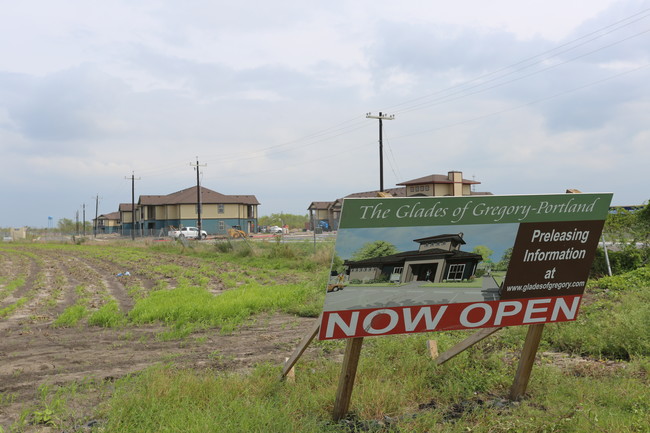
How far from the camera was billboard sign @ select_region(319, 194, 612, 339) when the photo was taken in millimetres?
4508

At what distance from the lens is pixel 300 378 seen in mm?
6121

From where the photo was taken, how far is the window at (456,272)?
4863 mm

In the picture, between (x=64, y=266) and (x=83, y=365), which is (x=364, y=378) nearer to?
(x=83, y=365)

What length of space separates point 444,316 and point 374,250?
3.22 ft

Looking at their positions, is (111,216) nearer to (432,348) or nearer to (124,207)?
(124,207)

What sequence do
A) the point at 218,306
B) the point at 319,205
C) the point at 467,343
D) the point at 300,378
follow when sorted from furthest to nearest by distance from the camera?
the point at 319,205 → the point at 218,306 → the point at 300,378 → the point at 467,343

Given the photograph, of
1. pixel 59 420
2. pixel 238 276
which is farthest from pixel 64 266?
→ pixel 59 420

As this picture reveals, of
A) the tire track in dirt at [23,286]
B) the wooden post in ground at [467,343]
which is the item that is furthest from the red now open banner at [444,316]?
the tire track in dirt at [23,286]

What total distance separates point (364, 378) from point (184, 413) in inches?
79.2

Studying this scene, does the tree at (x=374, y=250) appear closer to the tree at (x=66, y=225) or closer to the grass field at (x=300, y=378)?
the grass field at (x=300, y=378)

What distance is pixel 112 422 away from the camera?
477 centimetres

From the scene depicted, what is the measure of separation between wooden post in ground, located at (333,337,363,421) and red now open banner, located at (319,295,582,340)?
175mm

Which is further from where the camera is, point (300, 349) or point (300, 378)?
point (300, 378)

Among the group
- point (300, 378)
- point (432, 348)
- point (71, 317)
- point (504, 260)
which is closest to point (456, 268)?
point (504, 260)
